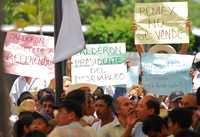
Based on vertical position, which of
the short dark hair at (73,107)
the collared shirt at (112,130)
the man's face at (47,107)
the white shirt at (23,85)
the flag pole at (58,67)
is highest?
the flag pole at (58,67)

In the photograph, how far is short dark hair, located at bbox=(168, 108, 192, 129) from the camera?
6055mm

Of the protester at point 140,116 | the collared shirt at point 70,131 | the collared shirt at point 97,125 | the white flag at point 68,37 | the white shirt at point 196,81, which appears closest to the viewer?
the collared shirt at point 70,131

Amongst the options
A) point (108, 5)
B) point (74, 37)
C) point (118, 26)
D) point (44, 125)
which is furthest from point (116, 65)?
point (108, 5)

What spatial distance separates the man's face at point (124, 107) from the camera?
22.8 ft

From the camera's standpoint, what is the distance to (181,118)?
6.07m

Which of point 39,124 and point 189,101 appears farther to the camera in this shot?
point 189,101

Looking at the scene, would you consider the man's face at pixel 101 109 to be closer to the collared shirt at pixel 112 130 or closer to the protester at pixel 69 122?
the collared shirt at pixel 112 130

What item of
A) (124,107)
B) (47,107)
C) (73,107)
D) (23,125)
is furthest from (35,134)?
(47,107)

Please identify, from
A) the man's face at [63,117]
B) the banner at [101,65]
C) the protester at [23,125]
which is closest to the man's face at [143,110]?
the man's face at [63,117]

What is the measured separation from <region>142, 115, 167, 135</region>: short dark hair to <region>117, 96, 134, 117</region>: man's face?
732 mm

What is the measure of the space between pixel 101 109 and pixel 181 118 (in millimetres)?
1375

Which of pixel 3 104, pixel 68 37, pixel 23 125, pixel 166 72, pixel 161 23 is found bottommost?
pixel 23 125

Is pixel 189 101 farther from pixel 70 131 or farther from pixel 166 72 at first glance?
pixel 166 72

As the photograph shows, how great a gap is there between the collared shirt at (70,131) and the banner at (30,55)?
4667mm
